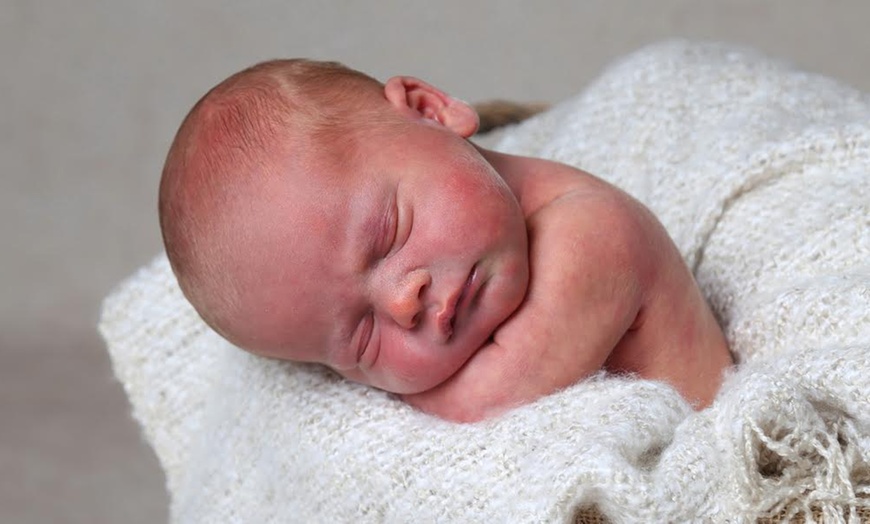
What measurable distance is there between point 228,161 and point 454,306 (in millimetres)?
273

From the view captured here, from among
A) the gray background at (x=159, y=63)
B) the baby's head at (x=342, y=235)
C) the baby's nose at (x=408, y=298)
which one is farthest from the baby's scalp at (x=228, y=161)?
the gray background at (x=159, y=63)

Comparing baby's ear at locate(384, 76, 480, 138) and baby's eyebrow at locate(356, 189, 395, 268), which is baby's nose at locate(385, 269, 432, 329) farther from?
baby's ear at locate(384, 76, 480, 138)

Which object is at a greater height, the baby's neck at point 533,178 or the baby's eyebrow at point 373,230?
the baby's eyebrow at point 373,230

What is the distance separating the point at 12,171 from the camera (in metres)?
3.09

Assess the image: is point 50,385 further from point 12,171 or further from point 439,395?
point 439,395

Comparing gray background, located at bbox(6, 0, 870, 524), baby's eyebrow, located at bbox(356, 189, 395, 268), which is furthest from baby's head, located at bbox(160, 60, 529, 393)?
gray background, located at bbox(6, 0, 870, 524)

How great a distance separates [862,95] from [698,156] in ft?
0.88

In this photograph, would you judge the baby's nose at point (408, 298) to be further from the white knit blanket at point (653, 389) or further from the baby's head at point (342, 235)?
the white knit blanket at point (653, 389)

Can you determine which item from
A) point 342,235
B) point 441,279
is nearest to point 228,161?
point 342,235

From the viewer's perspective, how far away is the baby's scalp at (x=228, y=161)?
137cm

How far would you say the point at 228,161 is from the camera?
1.38 meters

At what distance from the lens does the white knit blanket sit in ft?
3.92

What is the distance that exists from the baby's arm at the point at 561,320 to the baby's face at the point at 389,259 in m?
0.02

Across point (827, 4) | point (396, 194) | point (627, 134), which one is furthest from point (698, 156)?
Answer: point (827, 4)
